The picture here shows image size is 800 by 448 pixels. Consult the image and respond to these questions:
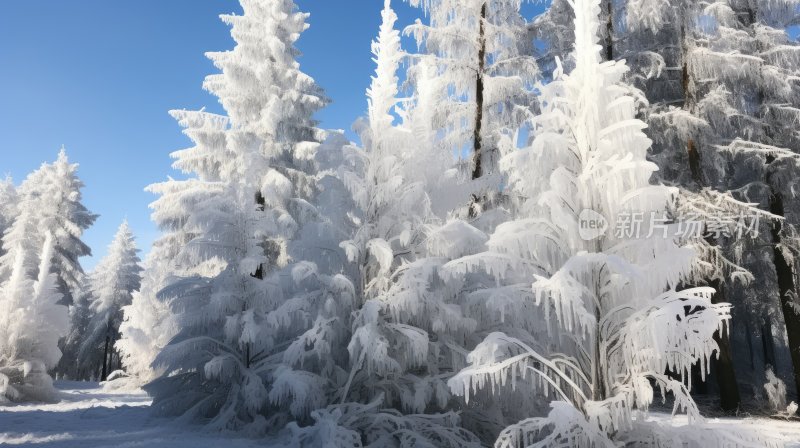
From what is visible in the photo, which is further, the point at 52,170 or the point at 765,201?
the point at 52,170

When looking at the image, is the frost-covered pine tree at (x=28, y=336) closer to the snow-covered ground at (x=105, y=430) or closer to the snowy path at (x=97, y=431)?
the snow-covered ground at (x=105, y=430)

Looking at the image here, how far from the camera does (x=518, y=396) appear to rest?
8148 mm

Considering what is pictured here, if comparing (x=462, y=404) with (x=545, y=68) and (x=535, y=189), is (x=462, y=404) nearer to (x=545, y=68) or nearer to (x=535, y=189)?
(x=535, y=189)

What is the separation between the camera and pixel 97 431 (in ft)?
28.3

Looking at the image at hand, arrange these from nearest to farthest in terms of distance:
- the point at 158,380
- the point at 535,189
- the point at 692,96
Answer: the point at 535,189
the point at 158,380
the point at 692,96

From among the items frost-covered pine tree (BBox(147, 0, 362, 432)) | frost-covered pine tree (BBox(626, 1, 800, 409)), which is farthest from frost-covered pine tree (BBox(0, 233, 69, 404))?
frost-covered pine tree (BBox(626, 1, 800, 409))

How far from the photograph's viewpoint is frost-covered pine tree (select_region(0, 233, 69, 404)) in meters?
12.9

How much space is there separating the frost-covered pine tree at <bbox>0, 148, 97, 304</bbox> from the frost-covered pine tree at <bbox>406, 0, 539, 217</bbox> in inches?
915

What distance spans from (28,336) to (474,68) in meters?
13.8

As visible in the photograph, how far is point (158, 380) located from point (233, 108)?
8650 mm

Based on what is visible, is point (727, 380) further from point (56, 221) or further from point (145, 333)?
point (56, 221)

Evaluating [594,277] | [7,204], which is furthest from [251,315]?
[7,204]

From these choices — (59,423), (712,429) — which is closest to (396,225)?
(712,429)

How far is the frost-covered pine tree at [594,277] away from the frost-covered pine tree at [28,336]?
12.9m
